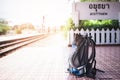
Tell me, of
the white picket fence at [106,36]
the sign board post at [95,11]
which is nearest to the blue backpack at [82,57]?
the white picket fence at [106,36]

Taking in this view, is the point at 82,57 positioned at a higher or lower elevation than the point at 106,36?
higher

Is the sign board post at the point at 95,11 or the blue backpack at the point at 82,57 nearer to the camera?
the blue backpack at the point at 82,57

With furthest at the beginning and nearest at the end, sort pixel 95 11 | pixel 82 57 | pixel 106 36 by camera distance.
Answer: pixel 95 11
pixel 106 36
pixel 82 57

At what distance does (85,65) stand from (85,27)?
9.38 meters

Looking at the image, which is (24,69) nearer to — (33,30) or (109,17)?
(109,17)

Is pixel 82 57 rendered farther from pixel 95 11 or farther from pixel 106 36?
pixel 95 11

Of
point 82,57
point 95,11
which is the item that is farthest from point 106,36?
point 82,57


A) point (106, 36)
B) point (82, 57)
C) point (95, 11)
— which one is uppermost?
point (95, 11)

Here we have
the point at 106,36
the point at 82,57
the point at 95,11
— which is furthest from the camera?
the point at 95,11

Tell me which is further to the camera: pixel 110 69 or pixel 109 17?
pixel 109 17

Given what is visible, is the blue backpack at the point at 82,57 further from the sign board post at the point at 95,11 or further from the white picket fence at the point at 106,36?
the sign board post at the point at 95,11

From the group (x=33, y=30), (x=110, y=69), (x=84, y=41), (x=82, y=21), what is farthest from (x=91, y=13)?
(x=33, y=30)

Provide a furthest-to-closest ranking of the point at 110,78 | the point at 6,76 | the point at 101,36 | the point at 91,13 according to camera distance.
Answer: the point at 91,13 → the point at 101,36 → the point at 6,76 → the point at 110,78

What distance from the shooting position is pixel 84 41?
227 inches
